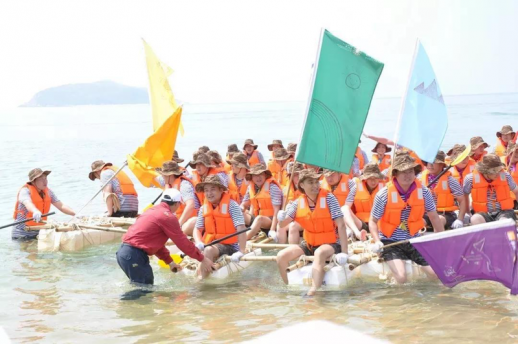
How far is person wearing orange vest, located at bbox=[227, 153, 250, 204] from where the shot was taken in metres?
12.6

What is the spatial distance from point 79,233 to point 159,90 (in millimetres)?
3151

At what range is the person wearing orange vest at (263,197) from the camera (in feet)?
36.7

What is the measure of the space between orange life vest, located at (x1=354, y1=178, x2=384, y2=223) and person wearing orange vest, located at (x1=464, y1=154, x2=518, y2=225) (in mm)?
1406

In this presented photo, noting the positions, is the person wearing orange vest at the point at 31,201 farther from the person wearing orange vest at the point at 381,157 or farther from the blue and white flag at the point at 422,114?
the blue and white flag at the point at 422,114

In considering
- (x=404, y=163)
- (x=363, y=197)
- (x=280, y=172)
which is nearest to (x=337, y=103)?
(x=404, y=163)

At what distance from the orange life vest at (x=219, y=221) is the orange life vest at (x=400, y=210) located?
6.75ft

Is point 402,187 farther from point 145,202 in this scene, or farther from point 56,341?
point 145,202

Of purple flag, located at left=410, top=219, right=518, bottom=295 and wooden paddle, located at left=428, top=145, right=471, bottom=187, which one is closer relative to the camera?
purple flag, located at left=410, top=219, right=518, bottom=295

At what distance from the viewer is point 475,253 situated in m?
7.64

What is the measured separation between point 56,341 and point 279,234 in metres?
4.24

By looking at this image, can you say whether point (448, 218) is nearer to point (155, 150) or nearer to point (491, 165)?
point (491, 165)

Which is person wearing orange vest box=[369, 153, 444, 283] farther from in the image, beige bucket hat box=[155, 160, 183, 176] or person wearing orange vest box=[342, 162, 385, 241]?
beige bucket hat box=[155, 160, 183, 176]

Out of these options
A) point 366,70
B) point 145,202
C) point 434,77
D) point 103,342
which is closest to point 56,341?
point 103,342

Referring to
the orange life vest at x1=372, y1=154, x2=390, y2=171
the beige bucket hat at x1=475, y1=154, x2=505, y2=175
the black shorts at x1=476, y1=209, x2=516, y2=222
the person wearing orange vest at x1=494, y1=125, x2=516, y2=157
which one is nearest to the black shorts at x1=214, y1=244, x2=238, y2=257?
the black shorts at x1=476, y1=209, x2=516, y2=222
